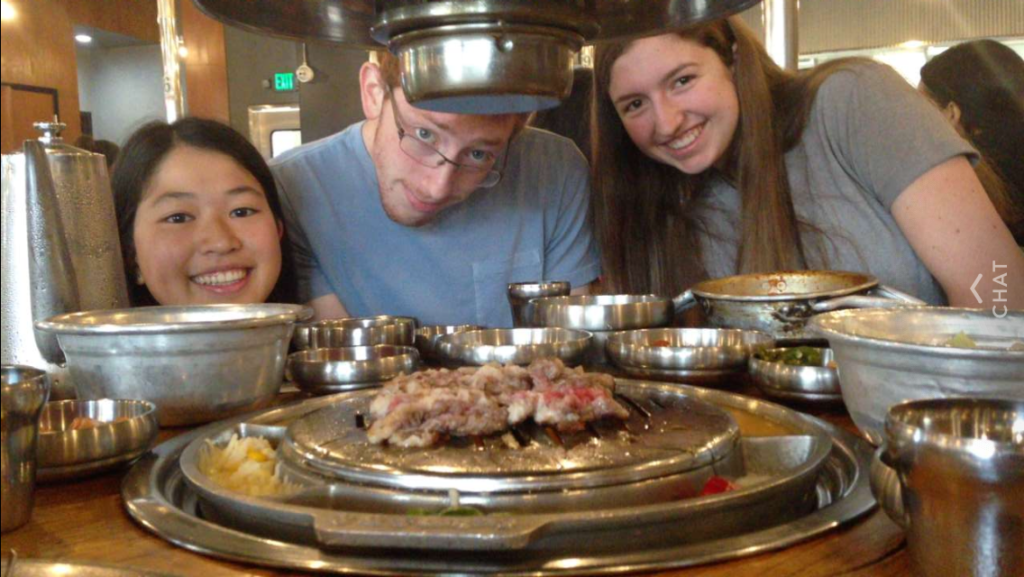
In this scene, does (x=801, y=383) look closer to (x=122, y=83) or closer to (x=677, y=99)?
(x=677, y=99)

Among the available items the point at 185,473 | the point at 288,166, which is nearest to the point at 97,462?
the point at 185,473

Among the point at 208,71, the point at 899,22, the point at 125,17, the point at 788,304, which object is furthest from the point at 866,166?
the point at 899,22

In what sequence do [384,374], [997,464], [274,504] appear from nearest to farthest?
[997,464] → [274,504] → [384,374]

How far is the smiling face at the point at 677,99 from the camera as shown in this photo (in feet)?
8.00

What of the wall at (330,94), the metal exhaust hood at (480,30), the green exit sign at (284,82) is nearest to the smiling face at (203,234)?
the metal exhaust hood at (480,30)

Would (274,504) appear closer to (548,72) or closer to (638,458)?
(638,458)

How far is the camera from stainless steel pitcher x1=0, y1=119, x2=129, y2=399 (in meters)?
1.33

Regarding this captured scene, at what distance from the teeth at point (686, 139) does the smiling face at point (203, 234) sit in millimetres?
1222

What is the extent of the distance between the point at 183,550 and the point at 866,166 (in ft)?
7.26

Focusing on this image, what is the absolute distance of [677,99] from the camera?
2.49 m

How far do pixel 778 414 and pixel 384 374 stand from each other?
68 cm

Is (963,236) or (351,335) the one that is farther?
(963,236)

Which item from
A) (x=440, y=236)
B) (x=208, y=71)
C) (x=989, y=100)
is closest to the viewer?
(x=440, y=236)

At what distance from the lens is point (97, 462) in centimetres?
104
